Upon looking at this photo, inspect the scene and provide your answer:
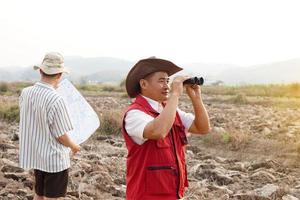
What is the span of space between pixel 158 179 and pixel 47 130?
4.85 feet

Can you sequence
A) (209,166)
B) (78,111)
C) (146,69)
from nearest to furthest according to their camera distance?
(146,69)
(78,111)
(209,166)

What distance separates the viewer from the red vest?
11.3 feet

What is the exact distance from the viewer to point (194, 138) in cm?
1152

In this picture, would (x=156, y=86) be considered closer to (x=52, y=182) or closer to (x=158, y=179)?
(x=158, y=179)

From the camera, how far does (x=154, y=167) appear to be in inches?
136

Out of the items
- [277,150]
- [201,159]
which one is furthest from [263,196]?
[277,150]

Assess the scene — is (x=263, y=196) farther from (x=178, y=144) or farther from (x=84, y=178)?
(x=178, y=144)

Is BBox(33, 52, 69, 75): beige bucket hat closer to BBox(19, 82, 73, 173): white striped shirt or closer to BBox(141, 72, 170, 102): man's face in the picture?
BBox(19, 82, 73, 173): white striped shirt

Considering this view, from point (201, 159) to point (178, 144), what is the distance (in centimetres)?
600

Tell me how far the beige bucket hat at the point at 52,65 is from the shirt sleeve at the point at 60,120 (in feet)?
0.84

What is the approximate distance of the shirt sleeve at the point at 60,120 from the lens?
15.0 ft

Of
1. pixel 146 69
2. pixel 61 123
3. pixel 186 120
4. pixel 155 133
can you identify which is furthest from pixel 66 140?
pixel 155 133

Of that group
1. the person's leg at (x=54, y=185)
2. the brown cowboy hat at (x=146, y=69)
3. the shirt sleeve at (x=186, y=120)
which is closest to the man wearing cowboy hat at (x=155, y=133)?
the brown cowboy hat at (x=146, y=69)

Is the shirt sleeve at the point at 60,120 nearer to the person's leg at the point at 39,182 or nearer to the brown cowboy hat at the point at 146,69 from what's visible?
the person's leg at the point at 39,182
